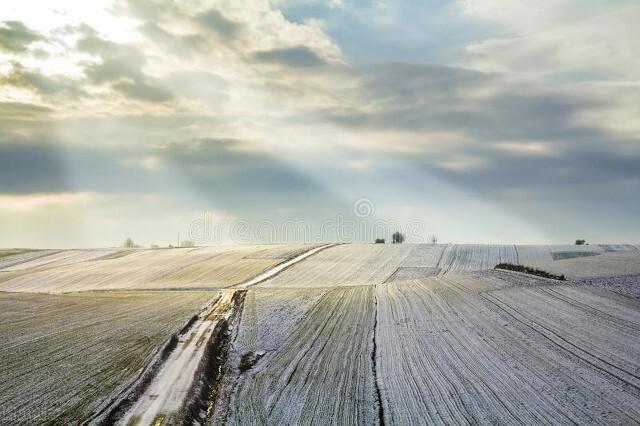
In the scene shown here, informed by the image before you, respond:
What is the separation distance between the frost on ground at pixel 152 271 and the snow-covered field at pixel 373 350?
5487 millimetres

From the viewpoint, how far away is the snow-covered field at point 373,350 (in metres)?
13.2

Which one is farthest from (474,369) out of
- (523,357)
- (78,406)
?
(78,406)

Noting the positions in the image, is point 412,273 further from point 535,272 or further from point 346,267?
point 535,272

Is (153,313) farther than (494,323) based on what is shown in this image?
Yes

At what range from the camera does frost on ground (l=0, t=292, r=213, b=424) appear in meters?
13.8

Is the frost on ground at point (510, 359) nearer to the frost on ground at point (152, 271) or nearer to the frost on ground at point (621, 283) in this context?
the frost on ground at point (621, 283)

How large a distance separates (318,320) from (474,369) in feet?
32.5

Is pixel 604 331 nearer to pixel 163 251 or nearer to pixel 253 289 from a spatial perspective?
pixel 253 289

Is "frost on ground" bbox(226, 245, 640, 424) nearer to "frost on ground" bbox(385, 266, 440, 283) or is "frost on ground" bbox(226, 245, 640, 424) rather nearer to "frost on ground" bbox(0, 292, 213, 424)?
"frost on ground" bbox(0, 292, 213, 424)

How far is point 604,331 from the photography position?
20547mm

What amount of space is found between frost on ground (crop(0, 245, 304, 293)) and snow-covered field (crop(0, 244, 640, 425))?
5.49 m

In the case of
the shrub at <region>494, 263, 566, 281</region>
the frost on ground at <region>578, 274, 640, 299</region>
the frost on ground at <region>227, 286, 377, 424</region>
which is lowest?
the frost on ground at <region>227, 286, 377, 424</region>

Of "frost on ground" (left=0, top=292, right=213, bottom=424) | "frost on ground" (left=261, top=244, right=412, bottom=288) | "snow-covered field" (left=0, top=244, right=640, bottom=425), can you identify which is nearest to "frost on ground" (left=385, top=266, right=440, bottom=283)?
"frost on ground" (left=261, top=244, right=412, bottom=288)

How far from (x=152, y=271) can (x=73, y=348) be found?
3427 cm
